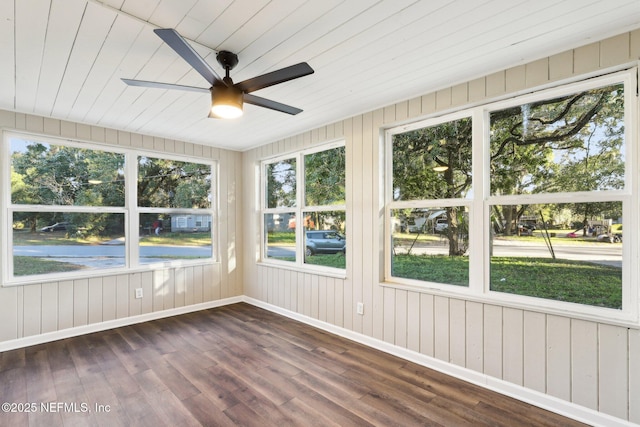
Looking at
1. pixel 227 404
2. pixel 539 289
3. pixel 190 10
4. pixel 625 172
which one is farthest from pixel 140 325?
pixel 625 172

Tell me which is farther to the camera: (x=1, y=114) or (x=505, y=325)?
(x=1, y=114)

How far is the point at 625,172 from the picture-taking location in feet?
6.41

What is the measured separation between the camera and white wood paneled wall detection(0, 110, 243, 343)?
3.17 m

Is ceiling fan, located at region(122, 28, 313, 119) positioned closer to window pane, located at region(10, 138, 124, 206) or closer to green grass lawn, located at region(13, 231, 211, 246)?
window pane, located at region(10, 138, 124, 206)

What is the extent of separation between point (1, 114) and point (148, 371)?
2946mm

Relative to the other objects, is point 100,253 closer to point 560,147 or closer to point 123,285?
point 123,285

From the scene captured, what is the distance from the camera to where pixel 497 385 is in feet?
7.64

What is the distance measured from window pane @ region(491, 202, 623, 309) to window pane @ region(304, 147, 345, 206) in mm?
1680

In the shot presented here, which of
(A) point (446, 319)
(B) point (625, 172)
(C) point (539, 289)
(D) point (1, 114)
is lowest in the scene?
(A) point (446, 319)

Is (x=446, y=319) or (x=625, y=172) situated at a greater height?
(x=625, y=172)

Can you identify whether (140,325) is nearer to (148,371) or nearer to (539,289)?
(148,371)

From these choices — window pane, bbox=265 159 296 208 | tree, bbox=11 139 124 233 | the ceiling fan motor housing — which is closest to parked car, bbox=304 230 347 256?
window pane, bbox=265 159 296 208

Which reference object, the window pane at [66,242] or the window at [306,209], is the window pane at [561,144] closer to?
the window at [306,209]

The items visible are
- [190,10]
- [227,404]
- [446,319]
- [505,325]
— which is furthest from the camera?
[446,319]
